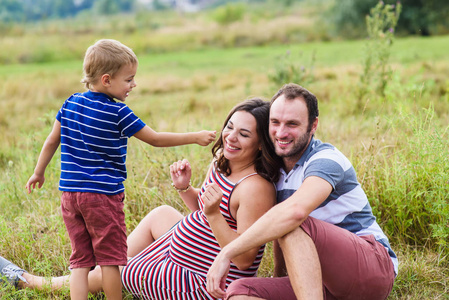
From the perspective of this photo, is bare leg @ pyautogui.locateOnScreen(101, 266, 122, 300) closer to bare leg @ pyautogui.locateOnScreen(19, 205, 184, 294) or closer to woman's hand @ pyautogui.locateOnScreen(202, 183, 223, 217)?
bare leg @ pyautogui.locateOnScreen(19, 205, 184, 294)

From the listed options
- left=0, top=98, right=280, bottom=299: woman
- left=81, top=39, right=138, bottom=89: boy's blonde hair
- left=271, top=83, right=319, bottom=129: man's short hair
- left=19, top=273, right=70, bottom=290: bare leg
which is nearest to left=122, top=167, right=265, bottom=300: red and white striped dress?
left=0, top=98, right=280, bottom=299: woman

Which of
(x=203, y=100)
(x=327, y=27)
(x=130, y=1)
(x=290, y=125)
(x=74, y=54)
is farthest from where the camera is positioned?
(x=130, y=1)

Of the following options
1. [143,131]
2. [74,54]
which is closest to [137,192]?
[143,131]

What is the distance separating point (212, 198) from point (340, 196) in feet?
2.27

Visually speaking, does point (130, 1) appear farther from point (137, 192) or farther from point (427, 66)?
point (137, 192)

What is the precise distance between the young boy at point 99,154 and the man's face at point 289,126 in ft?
1.34

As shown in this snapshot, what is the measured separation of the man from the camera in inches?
101

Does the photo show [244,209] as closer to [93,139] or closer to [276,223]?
[276,223]

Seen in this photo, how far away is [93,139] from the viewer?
113 inches

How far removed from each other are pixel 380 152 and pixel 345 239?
193cm

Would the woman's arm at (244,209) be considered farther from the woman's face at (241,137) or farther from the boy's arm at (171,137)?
the boy's arm at (171,137)

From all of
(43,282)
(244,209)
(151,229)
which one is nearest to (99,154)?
(244,209)

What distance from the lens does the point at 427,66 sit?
10.3 m

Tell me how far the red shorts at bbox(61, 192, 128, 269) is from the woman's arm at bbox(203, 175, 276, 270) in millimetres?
542
